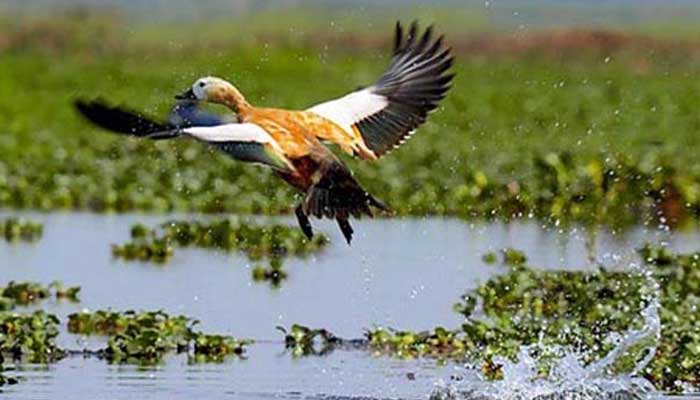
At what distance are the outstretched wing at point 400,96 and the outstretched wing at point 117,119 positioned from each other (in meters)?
1.49

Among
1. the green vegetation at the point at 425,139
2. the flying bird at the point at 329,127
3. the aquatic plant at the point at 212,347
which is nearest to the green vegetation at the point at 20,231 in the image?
the green vegetation at the point at 425,139

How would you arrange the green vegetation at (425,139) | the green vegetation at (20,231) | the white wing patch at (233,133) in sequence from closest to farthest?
the white wing patch at (233,133) → the green vegetation at (20,231) → the green vegetation at (425,139)

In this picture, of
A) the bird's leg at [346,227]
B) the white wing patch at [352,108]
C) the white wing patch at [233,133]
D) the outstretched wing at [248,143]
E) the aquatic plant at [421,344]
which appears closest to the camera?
the white wing patch at [233,133]

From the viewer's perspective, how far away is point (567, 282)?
53.7ft

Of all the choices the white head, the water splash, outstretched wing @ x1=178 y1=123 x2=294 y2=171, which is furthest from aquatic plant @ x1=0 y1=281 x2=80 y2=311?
outstretched wing @ x1=178 y1=123 x2=294 y2=171

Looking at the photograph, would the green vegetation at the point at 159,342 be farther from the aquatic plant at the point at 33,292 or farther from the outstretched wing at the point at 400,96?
the outstretched wing at the point at 400,96

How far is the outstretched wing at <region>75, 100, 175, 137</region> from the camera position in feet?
38.2

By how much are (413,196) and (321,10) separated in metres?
56.7

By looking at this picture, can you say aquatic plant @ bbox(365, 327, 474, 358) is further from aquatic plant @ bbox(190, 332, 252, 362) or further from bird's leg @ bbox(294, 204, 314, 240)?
bird's leg @ bbox(294, 204, 314, 240)

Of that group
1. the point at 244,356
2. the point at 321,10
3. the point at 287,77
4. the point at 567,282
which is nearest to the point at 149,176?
the point at 567,282

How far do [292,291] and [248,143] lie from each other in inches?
200

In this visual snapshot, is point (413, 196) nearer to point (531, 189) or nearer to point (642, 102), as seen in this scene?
point (531, 189)

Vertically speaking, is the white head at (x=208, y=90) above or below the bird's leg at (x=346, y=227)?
above

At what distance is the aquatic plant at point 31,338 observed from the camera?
553 inches
